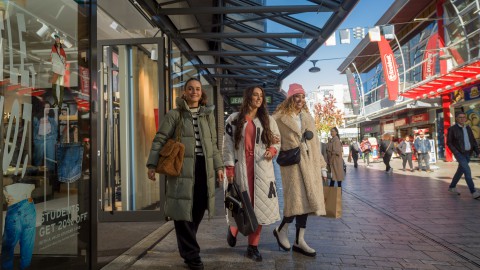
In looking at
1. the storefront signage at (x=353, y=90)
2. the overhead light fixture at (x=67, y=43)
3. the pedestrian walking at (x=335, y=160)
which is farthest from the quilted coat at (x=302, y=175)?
the storefront signage at (x=353, y=90)

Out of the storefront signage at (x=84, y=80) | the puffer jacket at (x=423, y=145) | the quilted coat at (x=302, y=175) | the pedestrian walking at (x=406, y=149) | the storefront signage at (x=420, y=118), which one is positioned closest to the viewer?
the storefront signage at (x=84, y=80)

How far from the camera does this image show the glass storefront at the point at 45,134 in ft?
7.56

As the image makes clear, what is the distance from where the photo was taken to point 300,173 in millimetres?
3887

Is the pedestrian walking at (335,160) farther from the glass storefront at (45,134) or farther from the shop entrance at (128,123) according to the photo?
the glass storefront at (45,134)

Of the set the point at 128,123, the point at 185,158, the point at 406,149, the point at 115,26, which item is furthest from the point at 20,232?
the point at 406,149

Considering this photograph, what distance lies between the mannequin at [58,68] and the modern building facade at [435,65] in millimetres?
12339

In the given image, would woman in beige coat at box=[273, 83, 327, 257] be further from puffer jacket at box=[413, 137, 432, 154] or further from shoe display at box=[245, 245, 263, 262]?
puffer jacket at box=[413, 137, 432, 154]

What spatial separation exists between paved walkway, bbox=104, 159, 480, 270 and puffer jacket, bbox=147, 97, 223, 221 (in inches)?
25.3

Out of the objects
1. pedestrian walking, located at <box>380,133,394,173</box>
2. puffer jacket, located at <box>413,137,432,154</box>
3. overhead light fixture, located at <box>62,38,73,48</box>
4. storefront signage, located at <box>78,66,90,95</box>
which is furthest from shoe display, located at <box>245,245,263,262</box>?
puffer jacket, located at <box>413,137,432,154</box>

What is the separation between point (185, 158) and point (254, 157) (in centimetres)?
76

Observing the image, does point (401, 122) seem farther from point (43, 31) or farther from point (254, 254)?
point (43, 31)

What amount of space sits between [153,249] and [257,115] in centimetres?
192

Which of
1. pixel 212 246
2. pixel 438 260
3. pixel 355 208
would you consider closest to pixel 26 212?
pixel 212 246

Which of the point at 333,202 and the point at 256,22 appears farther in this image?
the point at 256,22
